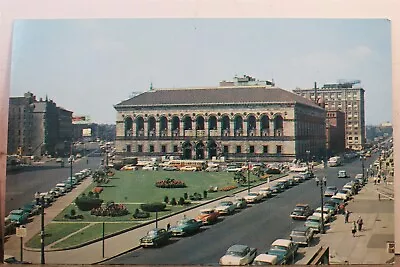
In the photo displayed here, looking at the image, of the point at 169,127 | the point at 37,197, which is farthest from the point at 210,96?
the point at 37,197

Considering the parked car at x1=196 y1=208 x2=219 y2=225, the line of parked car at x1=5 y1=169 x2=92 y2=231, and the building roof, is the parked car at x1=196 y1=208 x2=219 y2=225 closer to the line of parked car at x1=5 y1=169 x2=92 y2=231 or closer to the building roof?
the building roof

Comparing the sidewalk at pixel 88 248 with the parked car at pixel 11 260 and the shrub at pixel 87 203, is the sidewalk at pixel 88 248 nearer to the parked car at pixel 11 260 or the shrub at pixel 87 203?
the parked car at pixel 11 260

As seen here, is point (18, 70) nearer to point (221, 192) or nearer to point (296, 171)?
point (221, 192)

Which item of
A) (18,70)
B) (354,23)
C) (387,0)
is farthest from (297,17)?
(18,70)

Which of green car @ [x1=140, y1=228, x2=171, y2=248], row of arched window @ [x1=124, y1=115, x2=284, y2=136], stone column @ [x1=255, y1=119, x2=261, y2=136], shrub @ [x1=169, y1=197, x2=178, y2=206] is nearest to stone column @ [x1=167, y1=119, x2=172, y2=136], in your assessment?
row of arched window @ [x1=124, y1=115, x2=284, y2=136]

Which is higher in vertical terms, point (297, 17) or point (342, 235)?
point (297, 17)
